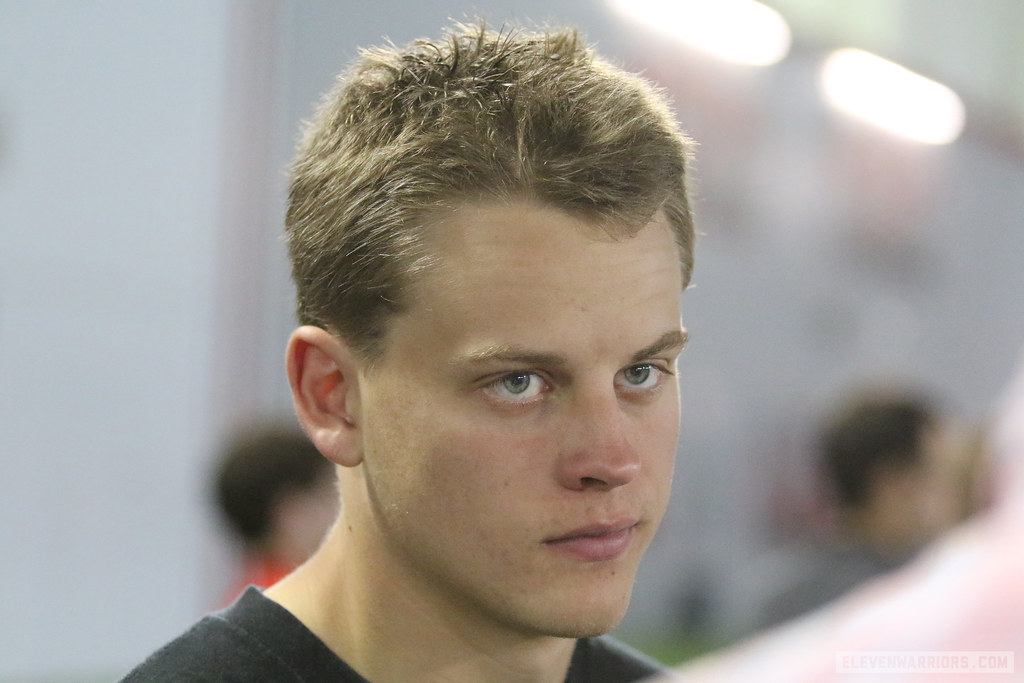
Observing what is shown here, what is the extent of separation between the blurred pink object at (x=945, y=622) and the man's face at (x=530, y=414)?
22.1 inches

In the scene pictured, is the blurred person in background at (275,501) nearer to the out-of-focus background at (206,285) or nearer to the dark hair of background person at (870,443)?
the out-of-focus background at (206,285)

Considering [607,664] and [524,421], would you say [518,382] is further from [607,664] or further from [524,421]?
[607,664]

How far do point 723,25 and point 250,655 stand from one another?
459cm

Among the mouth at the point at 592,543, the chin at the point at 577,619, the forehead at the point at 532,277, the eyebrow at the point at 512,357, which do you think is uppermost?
the forehead at the point at 532,277

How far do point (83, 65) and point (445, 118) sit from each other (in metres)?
3.44

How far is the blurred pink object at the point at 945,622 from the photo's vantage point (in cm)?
61

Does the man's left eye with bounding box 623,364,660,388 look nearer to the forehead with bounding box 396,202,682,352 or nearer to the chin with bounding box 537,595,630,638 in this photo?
the forehead with bounding box 396,202,682,352

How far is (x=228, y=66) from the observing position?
472 centimetres

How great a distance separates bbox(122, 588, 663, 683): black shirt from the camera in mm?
1418

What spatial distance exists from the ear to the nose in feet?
1.02

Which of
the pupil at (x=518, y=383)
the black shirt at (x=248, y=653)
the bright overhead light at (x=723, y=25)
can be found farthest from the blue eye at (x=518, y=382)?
the bright overhead light at (x=723, y=25)

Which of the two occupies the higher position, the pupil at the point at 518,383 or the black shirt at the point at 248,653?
the pupil at the point at 518,383

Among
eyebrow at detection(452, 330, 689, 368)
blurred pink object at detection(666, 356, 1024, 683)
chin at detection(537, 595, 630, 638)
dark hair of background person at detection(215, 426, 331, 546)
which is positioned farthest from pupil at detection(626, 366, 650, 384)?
dark hair of background person at detection(215, 426, 331, 546)

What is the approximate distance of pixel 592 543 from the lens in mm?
1299
